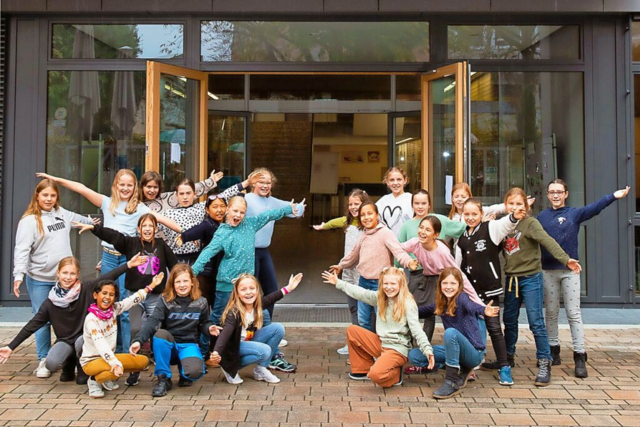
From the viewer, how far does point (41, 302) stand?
5863mm

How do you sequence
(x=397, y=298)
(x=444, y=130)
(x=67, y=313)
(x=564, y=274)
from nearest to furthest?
(x=397, y=298)
(x=67, y=313)
(x=564, y=274)
(x=444, y=130)

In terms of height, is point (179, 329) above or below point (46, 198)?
below

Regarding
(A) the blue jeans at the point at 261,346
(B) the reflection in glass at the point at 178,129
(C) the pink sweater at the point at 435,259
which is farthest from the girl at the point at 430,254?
(B) the reflection in glass at the point at 178,129

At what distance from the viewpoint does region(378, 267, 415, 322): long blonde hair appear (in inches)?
209

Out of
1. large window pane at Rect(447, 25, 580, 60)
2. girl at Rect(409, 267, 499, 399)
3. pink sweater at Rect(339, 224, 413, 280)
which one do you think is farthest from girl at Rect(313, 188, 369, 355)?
large window pane at Rect(447, 25, 580, 60)

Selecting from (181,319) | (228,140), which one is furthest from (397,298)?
(228,140)

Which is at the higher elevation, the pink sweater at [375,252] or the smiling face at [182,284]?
the pink sweater at [375,252]

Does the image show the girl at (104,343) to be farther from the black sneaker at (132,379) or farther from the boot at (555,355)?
the boot at (555,355)

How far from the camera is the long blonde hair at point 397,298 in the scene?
5.30 metres

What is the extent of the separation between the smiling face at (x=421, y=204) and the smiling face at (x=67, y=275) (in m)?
2.88

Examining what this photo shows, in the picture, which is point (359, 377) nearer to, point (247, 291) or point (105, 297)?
point (247, 291)

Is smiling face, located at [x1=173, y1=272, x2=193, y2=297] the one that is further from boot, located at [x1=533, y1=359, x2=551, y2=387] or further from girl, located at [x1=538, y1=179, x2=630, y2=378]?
girl, located at [x1=538, y1=179, x2=630, y2=378]

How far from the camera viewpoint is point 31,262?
5.80 metres

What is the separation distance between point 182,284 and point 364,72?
169 inches
